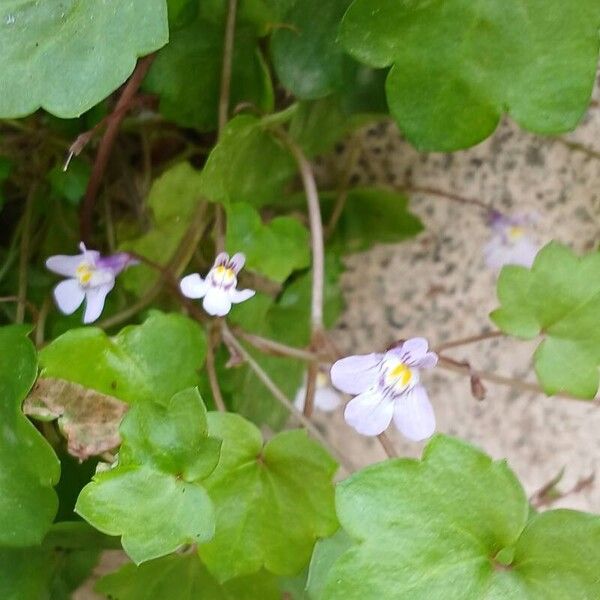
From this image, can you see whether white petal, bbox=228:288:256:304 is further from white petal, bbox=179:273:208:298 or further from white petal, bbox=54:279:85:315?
white petal, bbox=54:279:85:315

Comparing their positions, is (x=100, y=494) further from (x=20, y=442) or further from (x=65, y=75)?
(x=65, y=75)

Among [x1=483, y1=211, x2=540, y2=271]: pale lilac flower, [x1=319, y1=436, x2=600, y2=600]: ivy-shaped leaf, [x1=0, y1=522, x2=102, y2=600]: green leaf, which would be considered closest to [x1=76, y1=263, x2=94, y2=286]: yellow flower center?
[x1=0, y1=522, x2=102, y2=600]: green leaf

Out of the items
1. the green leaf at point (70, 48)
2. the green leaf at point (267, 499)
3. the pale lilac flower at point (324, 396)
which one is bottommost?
the pale lilac flower at point (324, 396)

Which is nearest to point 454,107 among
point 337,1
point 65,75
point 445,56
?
point 445,56

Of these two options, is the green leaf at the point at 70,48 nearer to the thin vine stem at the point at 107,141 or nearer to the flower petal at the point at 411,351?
the thin vine stem at the point at 107,141

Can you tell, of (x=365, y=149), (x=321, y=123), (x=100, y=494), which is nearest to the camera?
(x=100, y=494)

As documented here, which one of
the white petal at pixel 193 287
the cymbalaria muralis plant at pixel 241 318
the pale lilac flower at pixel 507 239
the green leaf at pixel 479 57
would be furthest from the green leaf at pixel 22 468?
the pale lilac flower at pixel 507 239
